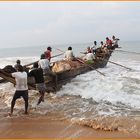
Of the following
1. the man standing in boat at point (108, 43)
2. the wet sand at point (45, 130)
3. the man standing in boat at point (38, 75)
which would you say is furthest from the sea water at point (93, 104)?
the man standing in boat at point (108, 43)

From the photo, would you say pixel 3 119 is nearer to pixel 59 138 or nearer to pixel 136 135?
pixel 59 138

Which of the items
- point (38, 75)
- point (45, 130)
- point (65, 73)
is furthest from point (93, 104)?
point (45, 130)

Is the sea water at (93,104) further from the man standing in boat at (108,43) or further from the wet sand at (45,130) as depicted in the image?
the man standing in boat at (108,43)

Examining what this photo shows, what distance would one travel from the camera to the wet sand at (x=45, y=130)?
23.0 feet

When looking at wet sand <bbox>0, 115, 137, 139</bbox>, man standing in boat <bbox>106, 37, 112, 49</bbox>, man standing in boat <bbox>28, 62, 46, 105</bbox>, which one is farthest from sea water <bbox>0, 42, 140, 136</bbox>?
man standing in boat <bbox>106, 37, 112, 49</bbox>

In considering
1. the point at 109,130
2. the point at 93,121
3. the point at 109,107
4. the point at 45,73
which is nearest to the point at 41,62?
the point at 45,73

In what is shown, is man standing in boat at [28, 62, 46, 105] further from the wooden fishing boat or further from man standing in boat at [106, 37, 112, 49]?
man standing in boat at [106, 37, 112, 49]

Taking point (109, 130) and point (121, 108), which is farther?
point (121, 108)

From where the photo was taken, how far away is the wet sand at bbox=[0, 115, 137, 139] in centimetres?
701

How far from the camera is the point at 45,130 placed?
7363mm

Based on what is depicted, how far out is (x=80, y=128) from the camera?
298 inches

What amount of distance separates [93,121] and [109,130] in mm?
828

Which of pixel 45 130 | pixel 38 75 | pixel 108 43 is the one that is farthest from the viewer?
pixel 108 43

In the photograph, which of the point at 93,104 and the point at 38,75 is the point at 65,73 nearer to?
the point at 93,104
